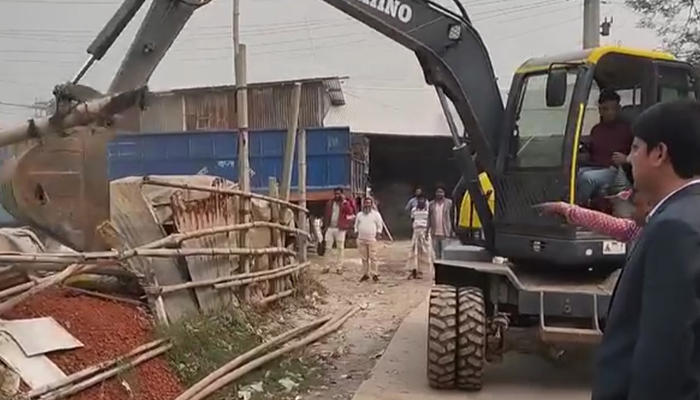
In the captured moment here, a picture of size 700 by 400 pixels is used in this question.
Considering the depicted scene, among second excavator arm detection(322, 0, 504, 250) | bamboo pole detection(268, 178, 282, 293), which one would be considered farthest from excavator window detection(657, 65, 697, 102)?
bamboo pole detection(268, 178, 282, 293)

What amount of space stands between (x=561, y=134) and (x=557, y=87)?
1.47 ft

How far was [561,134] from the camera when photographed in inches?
279

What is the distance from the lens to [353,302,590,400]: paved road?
7.04 meters

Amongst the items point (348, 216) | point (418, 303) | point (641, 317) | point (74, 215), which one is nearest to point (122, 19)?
point (74, 215)

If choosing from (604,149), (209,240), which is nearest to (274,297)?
(209,240)

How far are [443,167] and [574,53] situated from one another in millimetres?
23604

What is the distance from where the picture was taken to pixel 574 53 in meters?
7.33

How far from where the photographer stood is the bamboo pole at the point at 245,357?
21.6 feet

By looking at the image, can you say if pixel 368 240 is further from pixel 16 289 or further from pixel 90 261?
pixel 16 289

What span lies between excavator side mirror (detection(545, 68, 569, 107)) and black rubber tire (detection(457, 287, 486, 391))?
5.39 ft

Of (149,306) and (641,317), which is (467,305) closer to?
(149,306)

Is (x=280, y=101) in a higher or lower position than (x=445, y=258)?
higher

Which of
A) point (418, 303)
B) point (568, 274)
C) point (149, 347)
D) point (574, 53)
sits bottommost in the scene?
point (418, 303)

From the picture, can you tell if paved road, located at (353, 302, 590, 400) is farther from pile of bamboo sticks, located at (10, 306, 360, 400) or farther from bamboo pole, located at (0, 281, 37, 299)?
bamboo pole, located at (0, 281, 37, 299)
